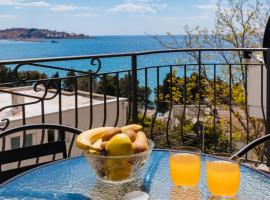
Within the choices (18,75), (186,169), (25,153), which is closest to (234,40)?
(18,75)

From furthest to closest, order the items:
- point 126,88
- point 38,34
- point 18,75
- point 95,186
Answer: point 38,34 < point 126,88 < point 18,75 < point 95,186

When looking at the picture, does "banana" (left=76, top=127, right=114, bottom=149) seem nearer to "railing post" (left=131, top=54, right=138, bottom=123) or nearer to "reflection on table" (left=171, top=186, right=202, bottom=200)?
"reflection on table" (left=171, top=186, right=202, bottom=200)

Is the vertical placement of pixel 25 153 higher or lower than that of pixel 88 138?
lower

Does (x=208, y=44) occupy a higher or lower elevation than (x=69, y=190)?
higher

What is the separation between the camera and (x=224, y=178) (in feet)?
3.82

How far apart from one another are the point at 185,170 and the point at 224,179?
13 cm

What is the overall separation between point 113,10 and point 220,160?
3487 cm

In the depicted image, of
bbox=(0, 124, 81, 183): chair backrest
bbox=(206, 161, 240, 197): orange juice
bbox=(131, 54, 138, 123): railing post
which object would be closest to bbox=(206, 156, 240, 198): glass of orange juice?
bbox=(206, 161, 240, 197): orange juice

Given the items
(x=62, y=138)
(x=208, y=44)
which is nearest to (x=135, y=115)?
(x=62, y=138)

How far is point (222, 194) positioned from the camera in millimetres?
1178

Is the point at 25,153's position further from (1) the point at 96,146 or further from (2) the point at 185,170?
(2) the point at 185,170

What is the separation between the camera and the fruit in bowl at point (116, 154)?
1.16m

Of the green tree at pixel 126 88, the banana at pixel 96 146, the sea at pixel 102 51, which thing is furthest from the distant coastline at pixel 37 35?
the banana at pixel 96 146

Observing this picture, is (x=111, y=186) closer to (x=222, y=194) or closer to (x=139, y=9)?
(x=222, y=194)
